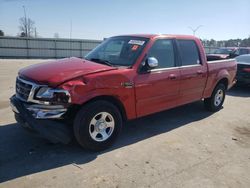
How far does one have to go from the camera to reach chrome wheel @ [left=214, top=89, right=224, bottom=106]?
21.5 feet

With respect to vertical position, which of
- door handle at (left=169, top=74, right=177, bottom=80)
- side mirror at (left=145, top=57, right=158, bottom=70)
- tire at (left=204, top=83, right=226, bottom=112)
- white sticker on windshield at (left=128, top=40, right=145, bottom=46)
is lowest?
tire at (left=204, top=83, right=226, bottom=112)

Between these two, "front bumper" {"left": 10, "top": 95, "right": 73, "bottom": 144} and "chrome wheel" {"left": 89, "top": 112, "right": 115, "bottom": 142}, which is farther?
"chrome wheel" {"left": 89, "top": 112, "right": 115, "bottom": 142}

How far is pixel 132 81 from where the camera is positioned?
4.19 metres

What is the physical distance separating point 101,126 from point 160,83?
1485 mm

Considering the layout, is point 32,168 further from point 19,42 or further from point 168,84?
point 19,42

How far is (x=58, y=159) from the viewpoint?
3725 mm

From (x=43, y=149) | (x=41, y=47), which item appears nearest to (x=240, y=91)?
(x=43, y=149)

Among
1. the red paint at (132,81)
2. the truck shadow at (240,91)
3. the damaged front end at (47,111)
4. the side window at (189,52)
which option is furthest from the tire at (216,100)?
the damaged front end at (47,111)

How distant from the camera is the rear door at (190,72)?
523 cm

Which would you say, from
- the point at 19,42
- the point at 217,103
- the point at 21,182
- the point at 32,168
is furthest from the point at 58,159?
the point at 19,42

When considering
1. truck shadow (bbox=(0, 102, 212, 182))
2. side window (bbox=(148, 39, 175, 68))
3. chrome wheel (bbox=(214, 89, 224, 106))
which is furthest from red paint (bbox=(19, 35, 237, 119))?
chrome wheel (bbox=(214, 89, 224, 106))

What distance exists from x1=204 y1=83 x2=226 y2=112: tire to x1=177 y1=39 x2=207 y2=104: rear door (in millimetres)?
706

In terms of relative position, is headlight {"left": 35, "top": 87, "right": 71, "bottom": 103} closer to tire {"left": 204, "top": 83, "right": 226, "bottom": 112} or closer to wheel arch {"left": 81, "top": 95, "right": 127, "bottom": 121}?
wheel arch {"left": 81, "top": 95, "right": 127, "bottom": 121}

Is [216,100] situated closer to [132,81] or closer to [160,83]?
[160,83]
